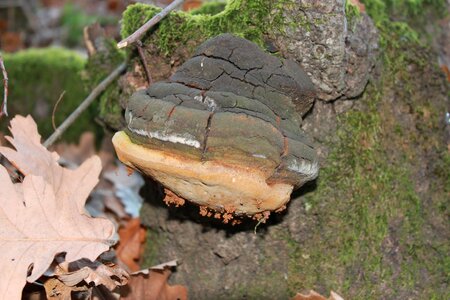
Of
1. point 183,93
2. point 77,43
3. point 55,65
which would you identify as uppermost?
point 183,93

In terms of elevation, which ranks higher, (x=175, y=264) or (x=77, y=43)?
(x=175, y=264)

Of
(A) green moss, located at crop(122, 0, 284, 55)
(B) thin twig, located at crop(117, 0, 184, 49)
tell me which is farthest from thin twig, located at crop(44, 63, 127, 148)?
(B) thin twig, located at crop(117, 0, 184, 49)

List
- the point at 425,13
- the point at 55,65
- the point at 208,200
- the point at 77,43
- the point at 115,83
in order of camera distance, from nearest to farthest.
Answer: the point at 208,200, the point at 115,83, the point at 425,13, the point at 55,65, the point at 77,43

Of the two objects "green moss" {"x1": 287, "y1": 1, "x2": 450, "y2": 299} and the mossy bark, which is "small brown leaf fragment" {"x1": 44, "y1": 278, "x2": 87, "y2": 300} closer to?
the mossy bark

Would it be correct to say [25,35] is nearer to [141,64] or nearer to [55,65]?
[55,65]

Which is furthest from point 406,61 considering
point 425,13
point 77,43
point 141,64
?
point 77,43

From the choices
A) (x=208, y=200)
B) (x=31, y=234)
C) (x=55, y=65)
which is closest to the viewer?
(x=208, y=200)

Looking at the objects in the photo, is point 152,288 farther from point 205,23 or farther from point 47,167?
point 205,23

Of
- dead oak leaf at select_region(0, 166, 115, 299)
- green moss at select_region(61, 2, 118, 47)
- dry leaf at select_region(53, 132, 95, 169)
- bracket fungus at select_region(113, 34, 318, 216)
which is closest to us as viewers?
bracket fungus at select_region(113, 34, 318, 216)
